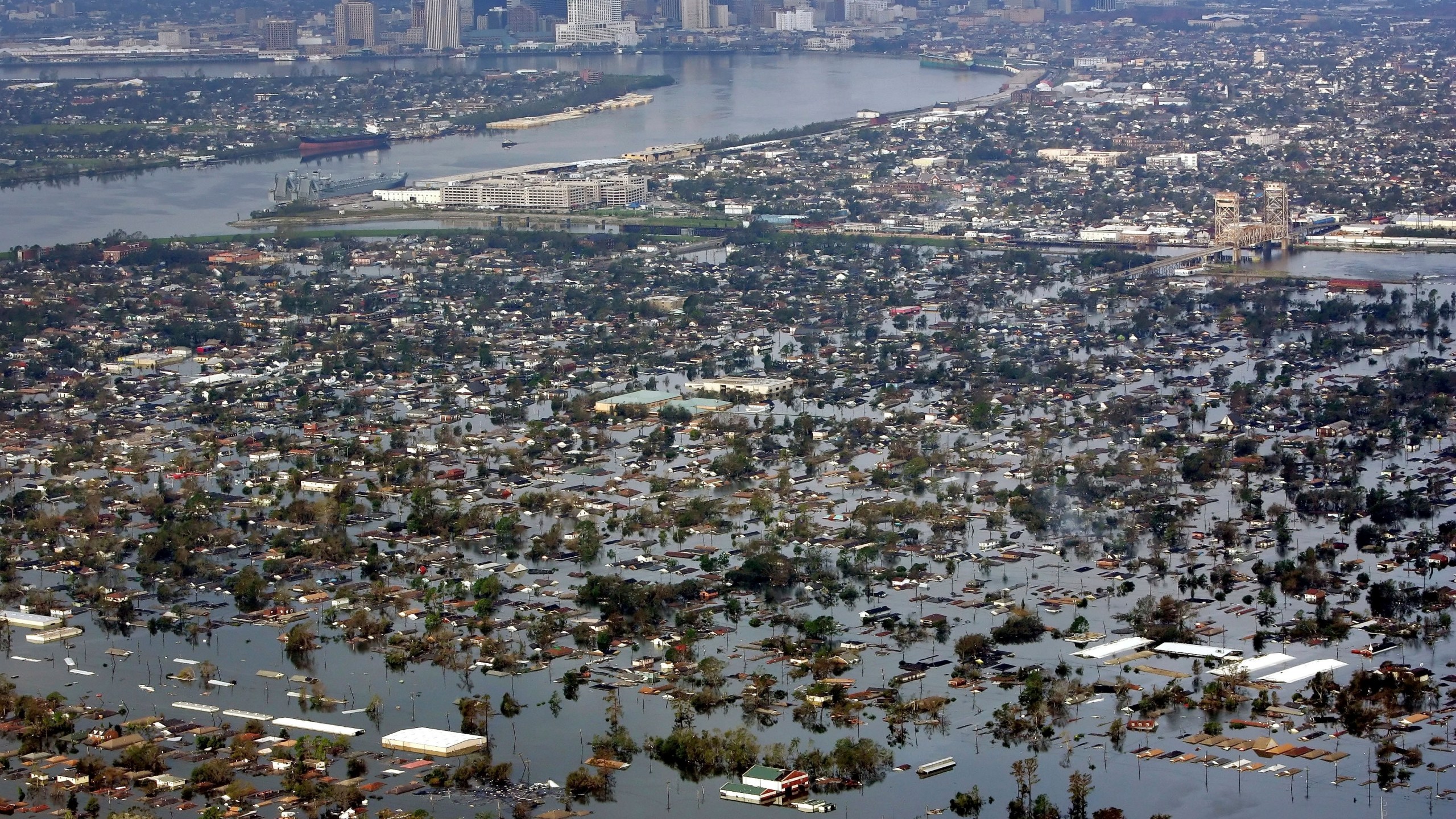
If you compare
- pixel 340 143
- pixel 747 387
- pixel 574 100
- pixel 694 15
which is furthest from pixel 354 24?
pixel 747 387

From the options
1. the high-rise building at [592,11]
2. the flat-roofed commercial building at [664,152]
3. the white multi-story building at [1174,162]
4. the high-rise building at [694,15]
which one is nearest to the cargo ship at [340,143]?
the flat-roofed commercial building at [664,152]

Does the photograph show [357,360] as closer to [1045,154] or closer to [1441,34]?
[1045,154]

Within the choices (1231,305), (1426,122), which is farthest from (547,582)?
(1426,122)

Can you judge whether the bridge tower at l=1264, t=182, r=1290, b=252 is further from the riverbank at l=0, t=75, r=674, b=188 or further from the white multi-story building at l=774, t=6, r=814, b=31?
the white multi-story building at l=774, t=6, r=814, b=31

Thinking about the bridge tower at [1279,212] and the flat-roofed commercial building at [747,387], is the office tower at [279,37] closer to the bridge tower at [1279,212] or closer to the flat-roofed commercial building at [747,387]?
the bridge tower at [1279,212]

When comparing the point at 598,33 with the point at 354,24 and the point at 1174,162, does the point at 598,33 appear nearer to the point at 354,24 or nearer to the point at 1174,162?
the point at 354,24

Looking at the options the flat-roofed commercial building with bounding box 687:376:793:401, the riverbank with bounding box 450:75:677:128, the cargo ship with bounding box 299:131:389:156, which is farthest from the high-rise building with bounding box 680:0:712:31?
the flat-roofed commercial building with bounding box 687:376:793:401
